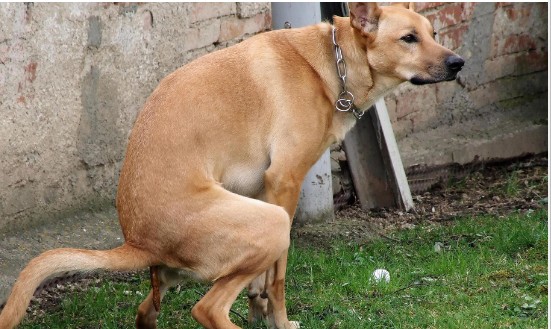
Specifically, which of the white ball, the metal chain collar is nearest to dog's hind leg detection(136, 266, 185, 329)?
the metal chain collar

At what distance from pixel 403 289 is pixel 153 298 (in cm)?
151

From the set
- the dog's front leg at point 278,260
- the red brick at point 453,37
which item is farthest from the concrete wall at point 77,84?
the red brick at point 453,37

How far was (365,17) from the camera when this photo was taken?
5.07m

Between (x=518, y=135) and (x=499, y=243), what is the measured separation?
7.45 ft

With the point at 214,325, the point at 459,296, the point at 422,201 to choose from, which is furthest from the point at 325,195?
the point at 214,325

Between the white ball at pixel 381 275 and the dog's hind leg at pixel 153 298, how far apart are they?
1.31 metres

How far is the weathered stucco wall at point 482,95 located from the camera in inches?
311

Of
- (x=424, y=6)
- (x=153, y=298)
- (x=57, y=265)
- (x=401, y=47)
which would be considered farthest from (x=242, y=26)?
(x=57, y=265)

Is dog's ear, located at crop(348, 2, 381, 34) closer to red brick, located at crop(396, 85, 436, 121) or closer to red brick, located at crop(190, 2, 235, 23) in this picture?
red brick, located at crop(190, 2, 235, 23)

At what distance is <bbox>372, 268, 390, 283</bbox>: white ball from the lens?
5641 millimetres

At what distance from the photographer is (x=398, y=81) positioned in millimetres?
5176

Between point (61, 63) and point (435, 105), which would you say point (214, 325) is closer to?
point (61, 63)

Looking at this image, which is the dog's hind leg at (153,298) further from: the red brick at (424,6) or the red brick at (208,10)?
the red brick at (424,6)

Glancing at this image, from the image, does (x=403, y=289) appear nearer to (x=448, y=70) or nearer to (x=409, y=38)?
(x=448, y=70)
